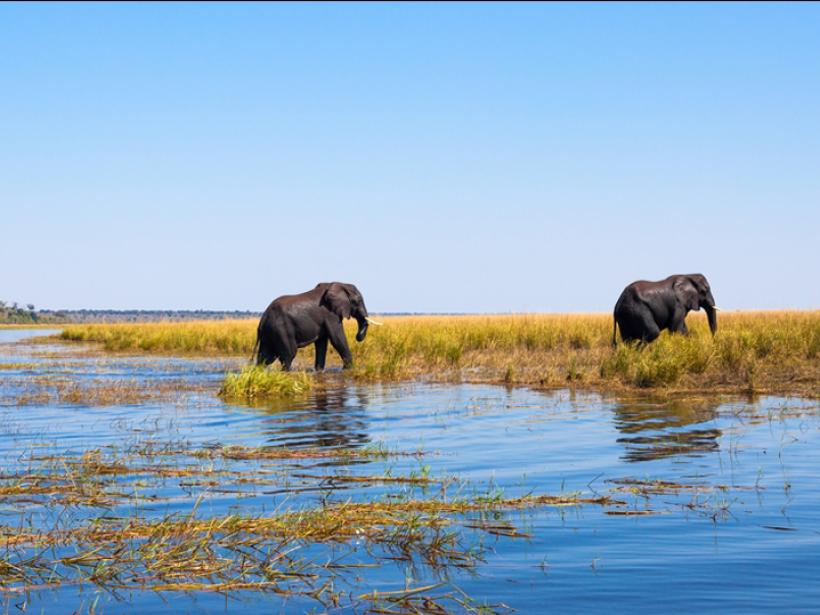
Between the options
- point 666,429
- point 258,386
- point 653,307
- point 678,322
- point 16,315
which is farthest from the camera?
point 16,315

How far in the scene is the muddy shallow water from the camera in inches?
194

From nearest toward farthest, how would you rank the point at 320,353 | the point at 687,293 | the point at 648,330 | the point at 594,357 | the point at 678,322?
the point at 320,353
the point at 594,357
the point at 648,330
the point at 678,322
the point at 687,293

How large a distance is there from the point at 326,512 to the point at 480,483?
181 cm

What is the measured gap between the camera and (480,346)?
2484 centimetres

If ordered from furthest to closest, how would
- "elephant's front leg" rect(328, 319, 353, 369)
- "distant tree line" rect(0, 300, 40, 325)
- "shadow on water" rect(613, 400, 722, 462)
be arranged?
"distant tree line" rect(0, 300, 40, 325) → "elephant's front leg" rect(328, 319, 353, 369) → "shadow on water" rect(613, 400, 722, 462)

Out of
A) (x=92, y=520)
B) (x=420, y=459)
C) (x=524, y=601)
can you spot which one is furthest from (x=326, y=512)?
(x=420, y=459)

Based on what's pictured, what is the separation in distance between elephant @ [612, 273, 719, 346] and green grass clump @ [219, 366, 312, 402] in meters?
7.63

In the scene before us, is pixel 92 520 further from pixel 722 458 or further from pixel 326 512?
pixel 722 458

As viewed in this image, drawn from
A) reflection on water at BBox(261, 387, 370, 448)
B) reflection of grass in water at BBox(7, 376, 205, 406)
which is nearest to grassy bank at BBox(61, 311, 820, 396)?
reflection of grass in water at BBox(7, 376, 205, 406)

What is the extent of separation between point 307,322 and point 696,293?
8.39m

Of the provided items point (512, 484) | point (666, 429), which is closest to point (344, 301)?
point (666, 429)

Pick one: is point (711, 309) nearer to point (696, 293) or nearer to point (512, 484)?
point (696, 293)

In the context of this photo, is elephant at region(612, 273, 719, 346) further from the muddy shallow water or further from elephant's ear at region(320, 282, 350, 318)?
the muddy shallow water

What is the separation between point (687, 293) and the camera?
2147 centimetres
